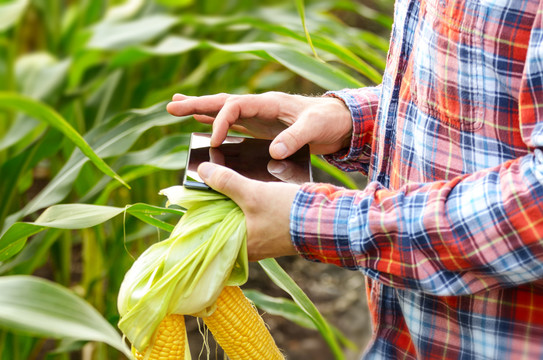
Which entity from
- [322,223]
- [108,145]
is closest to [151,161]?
[108,145]

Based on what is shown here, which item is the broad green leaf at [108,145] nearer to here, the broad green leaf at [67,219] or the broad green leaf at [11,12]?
the broad green leaf at [67,219]

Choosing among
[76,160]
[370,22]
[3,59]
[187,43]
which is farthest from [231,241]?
[370,22]

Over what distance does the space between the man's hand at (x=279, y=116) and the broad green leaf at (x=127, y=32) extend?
0.60 m

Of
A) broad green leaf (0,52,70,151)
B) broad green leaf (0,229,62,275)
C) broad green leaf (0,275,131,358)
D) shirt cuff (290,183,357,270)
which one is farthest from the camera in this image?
broad green leaf (0,52,70,151)

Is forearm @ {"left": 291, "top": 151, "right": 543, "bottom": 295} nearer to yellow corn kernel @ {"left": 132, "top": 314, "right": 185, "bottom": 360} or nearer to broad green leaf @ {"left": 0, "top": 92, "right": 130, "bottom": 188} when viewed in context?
yellow corn kernel @ {"left": 132, "top": 314, "right": 185, "bottom": 360}

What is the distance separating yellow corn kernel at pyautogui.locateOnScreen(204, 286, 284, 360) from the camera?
0.57 m

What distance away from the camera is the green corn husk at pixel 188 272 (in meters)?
0.52

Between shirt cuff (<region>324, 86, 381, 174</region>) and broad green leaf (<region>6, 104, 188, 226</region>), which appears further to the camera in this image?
broad green leaf (<region>6, 104, 188, 226</region>)

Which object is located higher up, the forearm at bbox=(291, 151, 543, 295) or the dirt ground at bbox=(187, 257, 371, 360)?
the forearm at bbox=(291, 151, 543, 295)

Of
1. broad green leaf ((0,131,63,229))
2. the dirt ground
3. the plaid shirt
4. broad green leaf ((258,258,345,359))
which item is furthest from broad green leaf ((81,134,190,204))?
the dirt ground

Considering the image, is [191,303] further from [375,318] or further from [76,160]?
[76,160]

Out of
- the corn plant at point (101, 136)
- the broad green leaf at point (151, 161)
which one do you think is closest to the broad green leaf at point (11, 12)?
the corn plant at point (101, 136)

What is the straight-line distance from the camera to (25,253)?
83 cm

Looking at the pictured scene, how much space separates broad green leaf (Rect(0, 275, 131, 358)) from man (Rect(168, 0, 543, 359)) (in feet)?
0.54
